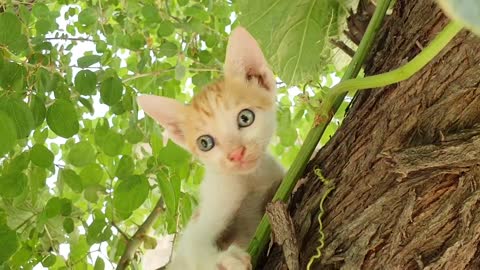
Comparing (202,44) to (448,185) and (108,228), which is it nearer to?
(108,228)

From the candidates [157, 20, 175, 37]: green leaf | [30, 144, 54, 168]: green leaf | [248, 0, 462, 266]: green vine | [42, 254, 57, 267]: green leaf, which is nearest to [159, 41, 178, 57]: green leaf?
[157, 20, 175, 37]: green leaf

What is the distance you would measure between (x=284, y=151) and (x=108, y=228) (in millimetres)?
606

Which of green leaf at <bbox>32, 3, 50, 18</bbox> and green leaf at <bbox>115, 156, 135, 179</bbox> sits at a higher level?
green leaf at <bbox>32, 3, 50, 18</bbox>

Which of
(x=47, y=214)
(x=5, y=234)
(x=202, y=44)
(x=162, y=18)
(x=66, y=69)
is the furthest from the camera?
(x=202, y=44)

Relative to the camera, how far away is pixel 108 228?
1706mm

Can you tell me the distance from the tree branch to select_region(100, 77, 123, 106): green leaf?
396 mm

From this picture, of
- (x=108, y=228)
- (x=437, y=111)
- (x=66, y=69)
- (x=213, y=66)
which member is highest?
(x=437, y=111)

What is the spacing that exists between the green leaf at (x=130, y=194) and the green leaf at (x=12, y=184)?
224mm

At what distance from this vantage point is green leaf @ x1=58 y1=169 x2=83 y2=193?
1.66 metres

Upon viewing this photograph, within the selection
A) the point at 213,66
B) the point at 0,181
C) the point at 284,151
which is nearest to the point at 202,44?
the point at 213,66

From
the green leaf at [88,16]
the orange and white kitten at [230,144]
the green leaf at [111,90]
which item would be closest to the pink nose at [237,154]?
the orange and white kitten at [230,144]

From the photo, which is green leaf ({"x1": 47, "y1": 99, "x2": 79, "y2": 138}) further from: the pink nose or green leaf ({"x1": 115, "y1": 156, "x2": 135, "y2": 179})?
the pink nose

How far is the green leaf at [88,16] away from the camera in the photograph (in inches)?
74.2

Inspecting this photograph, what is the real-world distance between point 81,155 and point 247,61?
1.65 ft
